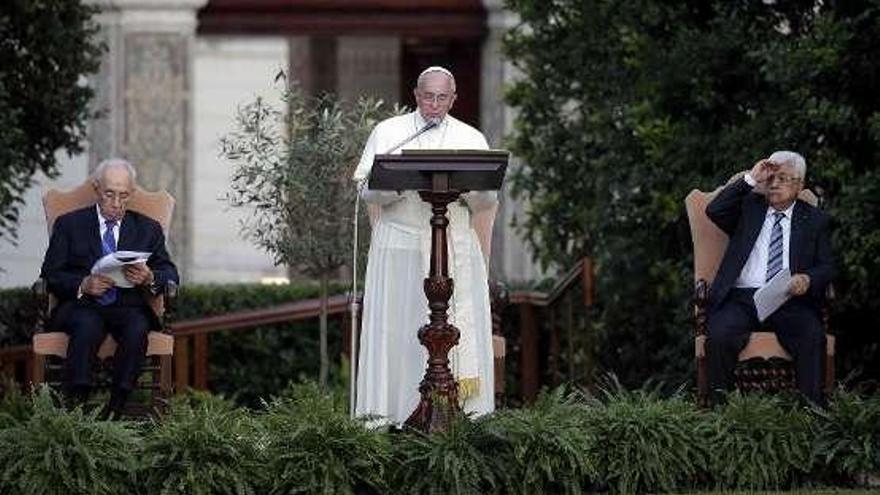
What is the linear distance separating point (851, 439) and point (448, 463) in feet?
5.70

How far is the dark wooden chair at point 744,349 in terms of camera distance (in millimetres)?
14703

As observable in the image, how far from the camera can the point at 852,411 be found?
13.4 meters

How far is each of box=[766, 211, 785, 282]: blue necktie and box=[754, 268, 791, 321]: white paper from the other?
20 centimetres

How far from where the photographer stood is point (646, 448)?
13.1 meters

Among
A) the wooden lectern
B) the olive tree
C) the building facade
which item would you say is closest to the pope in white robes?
the wooden lectern

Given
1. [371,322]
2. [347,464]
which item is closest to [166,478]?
[347,464]

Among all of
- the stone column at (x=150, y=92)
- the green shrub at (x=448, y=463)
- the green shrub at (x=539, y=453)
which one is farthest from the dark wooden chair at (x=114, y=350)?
the stone column at (x=150, y=92)

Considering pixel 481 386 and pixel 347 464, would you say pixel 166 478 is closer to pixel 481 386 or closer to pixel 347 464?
pixel 347 464

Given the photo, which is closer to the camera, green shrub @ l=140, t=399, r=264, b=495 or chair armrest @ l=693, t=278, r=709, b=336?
green shrub @ l=140, t=399, r=264, b=495

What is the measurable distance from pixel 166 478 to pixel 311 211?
4475 mm

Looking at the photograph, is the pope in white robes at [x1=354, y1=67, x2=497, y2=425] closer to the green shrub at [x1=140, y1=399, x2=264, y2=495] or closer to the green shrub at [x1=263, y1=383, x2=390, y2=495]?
the green shrub at [x1=263, y1=383, x2=390, y2=495]

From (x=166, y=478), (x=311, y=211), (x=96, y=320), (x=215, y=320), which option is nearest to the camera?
(x=166, y=478)

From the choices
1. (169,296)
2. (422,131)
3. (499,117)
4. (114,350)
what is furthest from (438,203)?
(499,117)

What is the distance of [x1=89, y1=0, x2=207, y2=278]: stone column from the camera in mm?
22266
